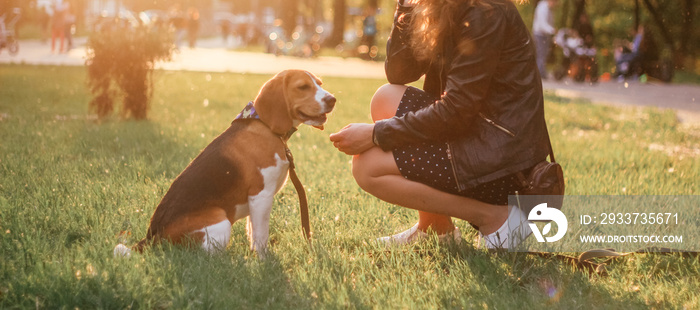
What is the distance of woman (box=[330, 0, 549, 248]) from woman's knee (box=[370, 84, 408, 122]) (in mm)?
14

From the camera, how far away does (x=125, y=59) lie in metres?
8.34

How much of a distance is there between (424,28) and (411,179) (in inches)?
31.7

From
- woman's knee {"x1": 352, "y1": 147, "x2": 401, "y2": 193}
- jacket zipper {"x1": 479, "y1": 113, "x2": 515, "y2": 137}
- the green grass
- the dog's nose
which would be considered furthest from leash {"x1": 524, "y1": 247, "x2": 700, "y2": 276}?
the dog's nose

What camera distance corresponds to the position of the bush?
8.28 m

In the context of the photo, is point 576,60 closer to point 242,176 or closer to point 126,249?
point 242,176

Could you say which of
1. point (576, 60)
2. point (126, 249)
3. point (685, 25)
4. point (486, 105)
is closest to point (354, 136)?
point (486, 105)

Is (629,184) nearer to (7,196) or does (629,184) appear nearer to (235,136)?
(235,136)

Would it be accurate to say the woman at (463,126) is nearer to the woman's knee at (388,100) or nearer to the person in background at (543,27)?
the woman's knee at (388,100)

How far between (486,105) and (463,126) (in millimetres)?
162

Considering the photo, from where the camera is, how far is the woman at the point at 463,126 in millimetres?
3311

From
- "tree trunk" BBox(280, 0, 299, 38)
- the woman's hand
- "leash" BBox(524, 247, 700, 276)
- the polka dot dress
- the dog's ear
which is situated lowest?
"tree trunk" BBox(280, 0, 299, 38)

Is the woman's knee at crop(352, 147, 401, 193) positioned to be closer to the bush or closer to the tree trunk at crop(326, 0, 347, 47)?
the bush

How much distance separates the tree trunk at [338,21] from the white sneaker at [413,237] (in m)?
28.7

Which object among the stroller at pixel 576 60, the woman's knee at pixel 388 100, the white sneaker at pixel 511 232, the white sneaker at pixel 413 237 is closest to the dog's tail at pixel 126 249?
the white sneaker at pixel 413 237
